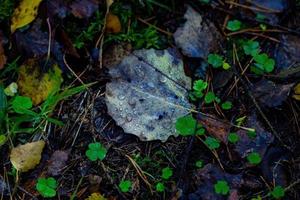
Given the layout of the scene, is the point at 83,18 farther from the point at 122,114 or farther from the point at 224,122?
the point at 224,122

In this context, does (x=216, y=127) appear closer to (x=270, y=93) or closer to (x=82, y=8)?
(x=270, y=93)

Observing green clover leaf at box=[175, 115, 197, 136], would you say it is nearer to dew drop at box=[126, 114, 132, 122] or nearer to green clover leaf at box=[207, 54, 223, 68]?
dew drop at box=[126, 114, 132, 122]

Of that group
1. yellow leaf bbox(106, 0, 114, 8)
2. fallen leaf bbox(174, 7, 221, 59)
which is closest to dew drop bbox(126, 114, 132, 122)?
fallen leaf bbox(174, 7, 221, 59)

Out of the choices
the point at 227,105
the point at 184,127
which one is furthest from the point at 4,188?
the point at 227,105

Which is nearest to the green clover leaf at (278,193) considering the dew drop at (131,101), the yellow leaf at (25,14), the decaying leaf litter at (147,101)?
the decaying leaf litter at (147,101)

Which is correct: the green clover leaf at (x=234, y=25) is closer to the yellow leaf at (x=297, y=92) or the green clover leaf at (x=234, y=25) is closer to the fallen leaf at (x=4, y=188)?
the yellow leaf at (x=297, y=92)
